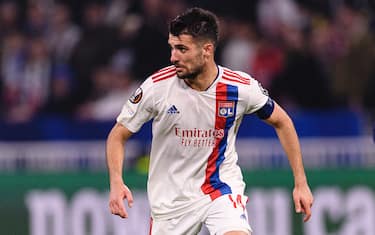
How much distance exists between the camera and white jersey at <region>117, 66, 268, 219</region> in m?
8.06

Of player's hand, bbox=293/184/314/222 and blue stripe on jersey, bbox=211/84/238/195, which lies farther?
blue stripe on jersey, bbox=211/84/238/195

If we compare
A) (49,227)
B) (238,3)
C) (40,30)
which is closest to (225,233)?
(49,227)

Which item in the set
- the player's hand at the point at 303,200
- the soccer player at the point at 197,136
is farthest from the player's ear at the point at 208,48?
the player's hand at the point at 303,200

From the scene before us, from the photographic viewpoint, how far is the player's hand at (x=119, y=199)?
7.59 metres

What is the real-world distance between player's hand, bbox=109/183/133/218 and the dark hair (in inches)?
38.9

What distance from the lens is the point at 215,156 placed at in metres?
8.16

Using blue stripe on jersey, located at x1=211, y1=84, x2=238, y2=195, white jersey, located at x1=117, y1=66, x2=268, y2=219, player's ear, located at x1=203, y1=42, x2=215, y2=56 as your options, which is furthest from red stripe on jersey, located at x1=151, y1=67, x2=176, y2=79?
blue stripe on jersey, located at x1=211, y1=84, x2=238, y2=195

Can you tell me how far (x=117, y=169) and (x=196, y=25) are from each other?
987 millimetres

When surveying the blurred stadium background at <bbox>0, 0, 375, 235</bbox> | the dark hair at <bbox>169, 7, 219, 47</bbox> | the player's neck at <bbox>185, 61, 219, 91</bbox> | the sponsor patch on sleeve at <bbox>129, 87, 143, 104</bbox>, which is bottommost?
the blurred stadium background at <bbox>0, 0, 375, 235</bbox>

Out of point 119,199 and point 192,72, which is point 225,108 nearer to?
point 192,72

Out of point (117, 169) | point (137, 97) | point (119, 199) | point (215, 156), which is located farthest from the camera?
point (215, 156)

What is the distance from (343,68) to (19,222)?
4.60 m

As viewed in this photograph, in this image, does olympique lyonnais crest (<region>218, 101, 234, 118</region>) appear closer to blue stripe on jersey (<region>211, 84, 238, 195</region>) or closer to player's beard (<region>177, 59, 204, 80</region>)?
blue stripe on jersey (<region>211, 84, 238, 195</region>)

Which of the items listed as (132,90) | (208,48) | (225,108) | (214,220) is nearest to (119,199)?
(214,220)
